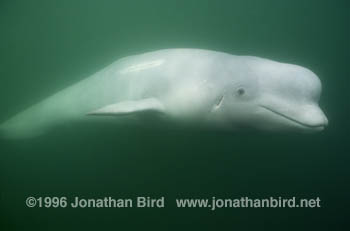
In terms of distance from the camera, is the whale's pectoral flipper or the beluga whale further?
the whale's pectoral flipper

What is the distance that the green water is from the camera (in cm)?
884

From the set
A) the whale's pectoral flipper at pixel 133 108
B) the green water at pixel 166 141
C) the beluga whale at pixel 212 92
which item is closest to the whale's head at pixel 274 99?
the beluga whale at pixel 212 92

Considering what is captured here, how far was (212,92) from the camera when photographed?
19.5 feet

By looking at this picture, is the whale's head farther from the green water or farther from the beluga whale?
the green water

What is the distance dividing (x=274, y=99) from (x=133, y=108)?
2192mm

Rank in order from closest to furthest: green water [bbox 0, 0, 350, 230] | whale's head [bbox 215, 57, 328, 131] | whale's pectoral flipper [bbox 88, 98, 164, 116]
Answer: whale's head [bbox 215, 57, 328, 131]
whale's pectoral flipper [bbox 88, 98, 164, 116]
green water [bbox 0, 0, 350, 230]

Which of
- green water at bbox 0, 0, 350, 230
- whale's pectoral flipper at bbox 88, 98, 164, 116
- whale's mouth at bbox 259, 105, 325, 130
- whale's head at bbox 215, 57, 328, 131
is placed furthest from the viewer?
green water at bbox 0, 0, 350, 230

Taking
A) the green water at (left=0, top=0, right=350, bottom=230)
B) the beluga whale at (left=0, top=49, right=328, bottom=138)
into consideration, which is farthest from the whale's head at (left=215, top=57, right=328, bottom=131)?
the green water at (left=0, top=0, right=350, bottom=230)

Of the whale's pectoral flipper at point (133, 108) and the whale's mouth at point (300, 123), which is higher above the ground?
the whale's pectoral flipper at point (133, 108)

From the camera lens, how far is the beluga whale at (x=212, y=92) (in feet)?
18.4

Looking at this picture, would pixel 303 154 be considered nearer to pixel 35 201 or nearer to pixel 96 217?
pixel 96 217

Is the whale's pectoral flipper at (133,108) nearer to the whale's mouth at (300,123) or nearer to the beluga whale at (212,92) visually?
the beluga whale at (212,92)

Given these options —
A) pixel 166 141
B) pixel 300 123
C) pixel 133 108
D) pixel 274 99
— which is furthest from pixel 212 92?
pixel 166 141

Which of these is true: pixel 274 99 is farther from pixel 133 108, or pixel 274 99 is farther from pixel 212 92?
pixel 133 108
